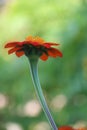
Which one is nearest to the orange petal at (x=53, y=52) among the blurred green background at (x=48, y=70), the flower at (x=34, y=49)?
the flower at (x=34, y=49)


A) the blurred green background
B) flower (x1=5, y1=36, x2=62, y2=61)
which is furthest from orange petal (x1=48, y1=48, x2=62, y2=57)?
the blurred green background

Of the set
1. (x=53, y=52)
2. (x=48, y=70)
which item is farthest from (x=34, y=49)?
(x=48, y=70)

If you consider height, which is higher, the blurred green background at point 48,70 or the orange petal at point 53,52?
the orange petal at point 53,52

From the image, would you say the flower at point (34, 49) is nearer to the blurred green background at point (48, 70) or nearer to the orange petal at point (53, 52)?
the orange petal at point (53, 52)

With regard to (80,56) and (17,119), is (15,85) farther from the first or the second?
(80,56)

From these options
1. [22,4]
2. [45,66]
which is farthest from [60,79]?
[22,4]

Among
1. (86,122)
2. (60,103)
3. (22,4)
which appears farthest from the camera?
(22,4)
